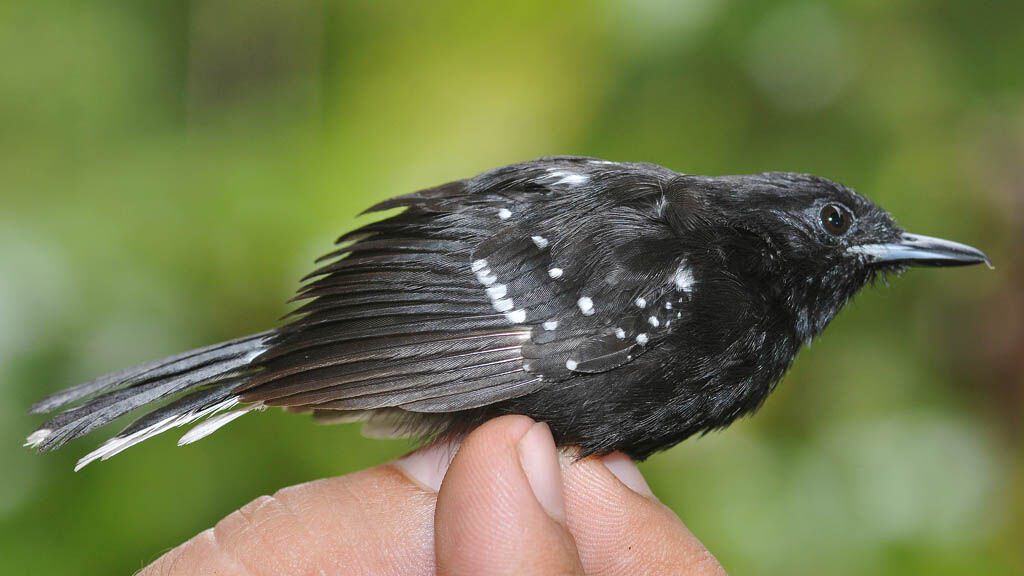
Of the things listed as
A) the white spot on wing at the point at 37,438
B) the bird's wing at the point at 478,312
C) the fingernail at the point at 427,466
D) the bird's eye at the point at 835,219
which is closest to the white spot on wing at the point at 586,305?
the bird's wing at the point at 478,312

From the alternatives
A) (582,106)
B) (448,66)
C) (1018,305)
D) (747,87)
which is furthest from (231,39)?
(1018,305)

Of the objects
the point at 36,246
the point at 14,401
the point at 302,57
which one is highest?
the point at 302,57

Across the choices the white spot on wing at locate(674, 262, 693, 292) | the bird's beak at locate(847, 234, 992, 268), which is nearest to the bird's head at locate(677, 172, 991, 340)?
the bird's beak at locate(847, 234, 992, 268)

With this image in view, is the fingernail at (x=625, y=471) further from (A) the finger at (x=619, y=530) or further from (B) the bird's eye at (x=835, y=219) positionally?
(B) the bird's eye at (x=835, y=219)

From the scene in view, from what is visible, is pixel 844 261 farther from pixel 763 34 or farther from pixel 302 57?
pixel 302 57

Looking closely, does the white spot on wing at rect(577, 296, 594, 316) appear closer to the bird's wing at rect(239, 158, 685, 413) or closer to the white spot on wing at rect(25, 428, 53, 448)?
the bird's wing at rect(239, 158, 685, 413)

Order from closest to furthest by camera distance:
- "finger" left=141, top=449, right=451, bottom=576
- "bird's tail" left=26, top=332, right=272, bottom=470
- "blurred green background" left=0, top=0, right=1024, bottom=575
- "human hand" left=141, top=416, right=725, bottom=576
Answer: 1. "human hand" left=141, top=416, right=725, bottom=576
2. "bird's tail" left=26, top=332, right=272, bottom=470
3. "finger" left=141, top=449, right=451, bottom=576
4. "blurred green background" left=0, top=0, right=1024, bottom=575

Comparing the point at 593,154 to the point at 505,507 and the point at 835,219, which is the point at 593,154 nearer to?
the point at 835,219
